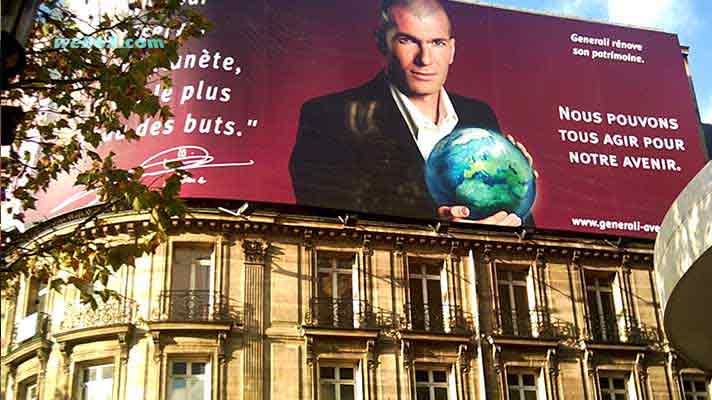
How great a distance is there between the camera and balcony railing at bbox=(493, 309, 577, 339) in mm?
25062

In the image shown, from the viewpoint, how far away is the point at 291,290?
2355 centimetres

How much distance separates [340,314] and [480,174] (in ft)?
20.3

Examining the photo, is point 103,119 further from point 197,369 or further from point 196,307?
point 197,369

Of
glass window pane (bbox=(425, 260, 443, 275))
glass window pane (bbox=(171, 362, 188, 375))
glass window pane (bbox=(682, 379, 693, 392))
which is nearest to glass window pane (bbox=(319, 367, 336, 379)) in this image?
glass window pane (bbox=(171, 362, 188, 375))

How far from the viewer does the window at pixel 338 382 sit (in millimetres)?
23219

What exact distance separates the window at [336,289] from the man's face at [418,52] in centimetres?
575

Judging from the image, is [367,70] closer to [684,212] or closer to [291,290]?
[291,290]

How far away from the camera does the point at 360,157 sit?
25.5m

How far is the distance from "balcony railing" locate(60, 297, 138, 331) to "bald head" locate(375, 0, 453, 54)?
420 inches

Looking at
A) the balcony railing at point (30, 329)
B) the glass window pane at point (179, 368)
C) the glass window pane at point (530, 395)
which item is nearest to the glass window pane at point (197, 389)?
the glass window pane at point (179, 368)

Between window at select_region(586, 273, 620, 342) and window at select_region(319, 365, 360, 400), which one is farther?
window at select_region(586, 273, 620, 342)

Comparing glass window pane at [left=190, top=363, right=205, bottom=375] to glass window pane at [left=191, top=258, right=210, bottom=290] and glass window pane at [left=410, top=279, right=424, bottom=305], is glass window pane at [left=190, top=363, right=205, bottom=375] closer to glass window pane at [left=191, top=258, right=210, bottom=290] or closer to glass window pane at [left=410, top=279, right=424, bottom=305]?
glass window pane at [left=191, top=258, right=210, bottom=290]

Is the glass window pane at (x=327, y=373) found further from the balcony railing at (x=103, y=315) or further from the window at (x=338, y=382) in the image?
the balcony railing at (x=103, y=315)

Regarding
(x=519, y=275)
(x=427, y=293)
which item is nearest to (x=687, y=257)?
(x=427, y=293)
